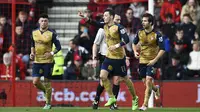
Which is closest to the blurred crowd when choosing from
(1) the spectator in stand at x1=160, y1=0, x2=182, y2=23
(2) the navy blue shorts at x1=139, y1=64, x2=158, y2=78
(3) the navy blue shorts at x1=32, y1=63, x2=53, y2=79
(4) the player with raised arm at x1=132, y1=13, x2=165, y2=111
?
(1) the spectator in stand at x1=160, y1=0, x2=182, y2=23

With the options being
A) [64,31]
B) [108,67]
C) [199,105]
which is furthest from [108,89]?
[64,31]

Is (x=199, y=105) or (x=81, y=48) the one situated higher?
(x=81, y=48)

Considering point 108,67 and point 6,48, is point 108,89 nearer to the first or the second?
point 108,67

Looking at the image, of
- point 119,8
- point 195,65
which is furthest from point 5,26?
point 195,65

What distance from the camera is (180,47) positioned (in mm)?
24516

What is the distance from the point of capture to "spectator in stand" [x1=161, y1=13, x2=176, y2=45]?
A: 82.2 ft

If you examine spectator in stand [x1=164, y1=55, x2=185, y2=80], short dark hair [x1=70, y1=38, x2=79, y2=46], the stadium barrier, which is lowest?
the stadium barrier

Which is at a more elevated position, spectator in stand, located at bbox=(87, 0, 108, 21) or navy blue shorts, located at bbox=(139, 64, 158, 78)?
spectator in stand, located at bbox=(87, 0, 108, 21)

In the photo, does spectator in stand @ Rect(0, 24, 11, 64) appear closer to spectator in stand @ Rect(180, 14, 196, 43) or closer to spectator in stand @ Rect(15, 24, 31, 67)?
spectator in stand @ Rect(15, 24, 31, 67)

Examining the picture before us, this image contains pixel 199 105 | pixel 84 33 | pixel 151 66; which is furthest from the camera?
pixel 84 33

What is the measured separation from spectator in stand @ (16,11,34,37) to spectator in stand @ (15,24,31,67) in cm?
24

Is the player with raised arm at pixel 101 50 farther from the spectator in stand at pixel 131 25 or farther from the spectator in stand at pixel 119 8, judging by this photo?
the spectator in stand at pixel 119 8

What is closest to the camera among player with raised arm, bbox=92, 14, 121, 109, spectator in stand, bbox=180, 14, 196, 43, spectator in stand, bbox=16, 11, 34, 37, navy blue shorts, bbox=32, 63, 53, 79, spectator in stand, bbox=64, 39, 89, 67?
player with raised arm, bbox=92, 14, 121, 109

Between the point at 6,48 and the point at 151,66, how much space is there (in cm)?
790
